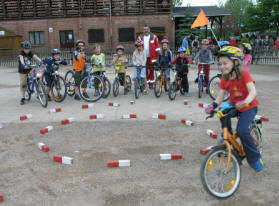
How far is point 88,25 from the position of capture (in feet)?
111

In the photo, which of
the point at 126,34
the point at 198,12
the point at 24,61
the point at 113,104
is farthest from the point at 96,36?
the point at 113,104

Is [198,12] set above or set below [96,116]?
above

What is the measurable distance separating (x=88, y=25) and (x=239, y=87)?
32.0 metres

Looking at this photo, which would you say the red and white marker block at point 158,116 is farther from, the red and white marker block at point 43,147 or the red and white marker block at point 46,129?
the red and white marker block at point 43,147

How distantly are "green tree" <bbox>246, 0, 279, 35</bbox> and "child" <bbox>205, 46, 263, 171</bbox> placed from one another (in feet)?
52.5

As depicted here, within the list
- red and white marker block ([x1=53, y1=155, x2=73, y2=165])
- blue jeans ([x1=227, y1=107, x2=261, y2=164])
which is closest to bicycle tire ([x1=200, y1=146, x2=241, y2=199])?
blue jeans ([x1=227, y1=107, x2=261, y2=164])

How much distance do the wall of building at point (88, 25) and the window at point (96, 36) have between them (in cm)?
34

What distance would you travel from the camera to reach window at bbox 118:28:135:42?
111 ft

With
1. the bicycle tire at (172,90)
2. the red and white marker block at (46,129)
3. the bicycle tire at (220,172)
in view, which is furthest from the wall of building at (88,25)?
the bicycle tire at (220,172)

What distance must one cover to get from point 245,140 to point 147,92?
7418mm

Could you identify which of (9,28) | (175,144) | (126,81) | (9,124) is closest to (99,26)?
(9,28)

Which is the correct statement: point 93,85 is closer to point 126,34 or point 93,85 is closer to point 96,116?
point 96,116

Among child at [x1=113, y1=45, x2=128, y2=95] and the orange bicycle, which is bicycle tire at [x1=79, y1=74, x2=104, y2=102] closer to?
child at [x1=113, y1=45, x2=128, y2=95]

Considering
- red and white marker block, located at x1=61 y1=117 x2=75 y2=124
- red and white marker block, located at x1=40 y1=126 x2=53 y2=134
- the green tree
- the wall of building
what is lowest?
red and white marker block, located at x1=40 y1=126 x2=53 y2=134
